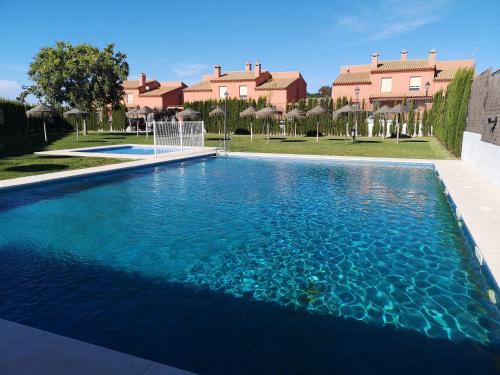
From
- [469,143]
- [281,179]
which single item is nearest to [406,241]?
[281,179]

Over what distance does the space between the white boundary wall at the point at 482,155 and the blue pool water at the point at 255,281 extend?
186 cm

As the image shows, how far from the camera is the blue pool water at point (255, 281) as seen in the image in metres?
3.22

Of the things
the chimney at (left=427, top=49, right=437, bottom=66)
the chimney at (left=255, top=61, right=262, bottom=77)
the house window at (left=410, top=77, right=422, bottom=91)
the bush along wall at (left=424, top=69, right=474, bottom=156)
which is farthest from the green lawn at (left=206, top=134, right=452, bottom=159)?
the chimney at (left=255, top=61, right=262, bottom=77)

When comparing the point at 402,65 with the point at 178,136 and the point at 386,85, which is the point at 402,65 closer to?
the point at 386,85

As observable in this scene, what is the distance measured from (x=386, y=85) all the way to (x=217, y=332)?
1561 inches

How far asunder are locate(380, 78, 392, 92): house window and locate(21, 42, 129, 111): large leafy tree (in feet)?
91.2

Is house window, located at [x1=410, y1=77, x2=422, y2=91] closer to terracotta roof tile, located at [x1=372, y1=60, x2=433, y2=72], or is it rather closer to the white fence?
terracotta roof tile, located at [x1=372, y1=60, x2=433, y2=72]

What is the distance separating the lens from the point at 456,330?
3578 millimetres

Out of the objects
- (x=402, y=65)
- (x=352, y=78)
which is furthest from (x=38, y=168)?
(x=402, y=65)

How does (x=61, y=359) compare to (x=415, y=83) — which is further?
(x=415, y=83)

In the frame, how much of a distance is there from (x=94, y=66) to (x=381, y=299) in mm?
Answer: 36163

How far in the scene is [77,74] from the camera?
3319 cm

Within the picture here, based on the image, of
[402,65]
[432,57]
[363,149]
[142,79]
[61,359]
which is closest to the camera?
[61,359]

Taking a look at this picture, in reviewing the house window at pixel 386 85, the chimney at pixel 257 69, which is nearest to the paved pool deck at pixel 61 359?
the house window at pixel 386 85
